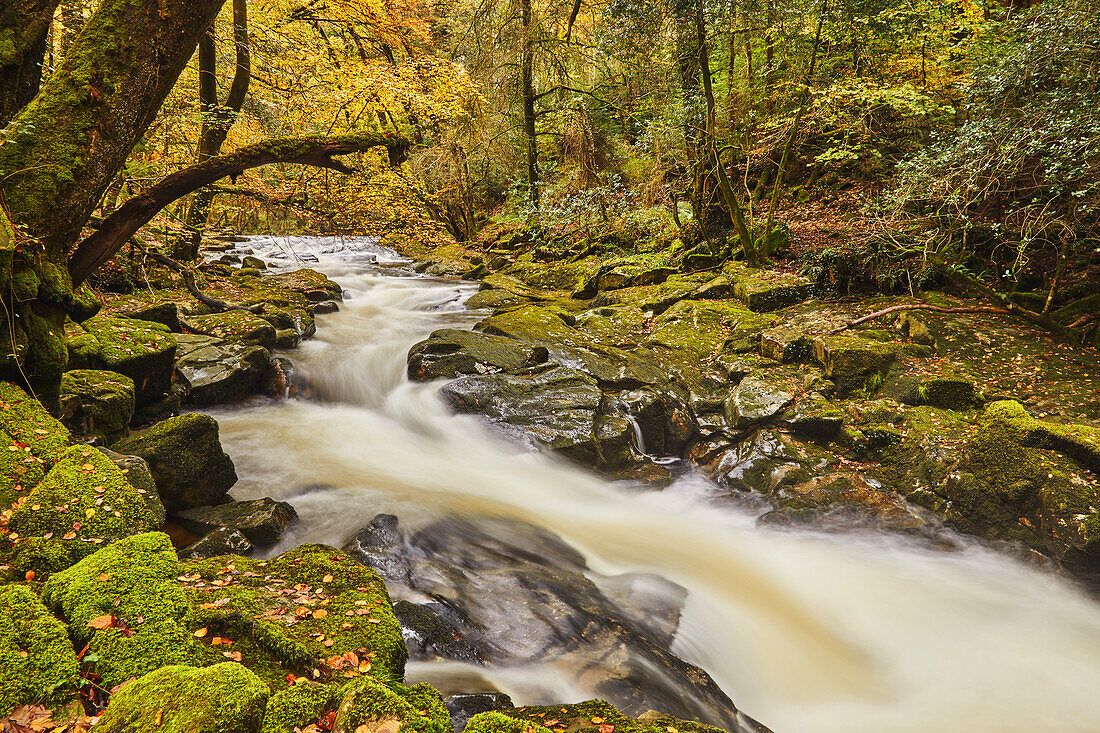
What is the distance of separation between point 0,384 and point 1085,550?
933 centimetres

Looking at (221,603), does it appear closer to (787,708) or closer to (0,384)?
(0,384)

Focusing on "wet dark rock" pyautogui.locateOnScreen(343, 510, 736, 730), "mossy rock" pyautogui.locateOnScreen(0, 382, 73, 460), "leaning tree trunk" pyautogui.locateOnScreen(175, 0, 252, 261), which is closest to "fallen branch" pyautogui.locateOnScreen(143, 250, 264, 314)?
"leaning tree trunk" pyautogui.locateOnScreen(175, 0, 252, 261)

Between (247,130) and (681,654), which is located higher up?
(247,130)

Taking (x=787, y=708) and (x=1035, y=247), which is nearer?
(x=787, y=708)

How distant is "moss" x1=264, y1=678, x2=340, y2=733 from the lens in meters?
1.79

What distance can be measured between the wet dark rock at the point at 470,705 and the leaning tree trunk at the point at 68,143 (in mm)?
3728

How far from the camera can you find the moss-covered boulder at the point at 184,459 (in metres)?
4.64

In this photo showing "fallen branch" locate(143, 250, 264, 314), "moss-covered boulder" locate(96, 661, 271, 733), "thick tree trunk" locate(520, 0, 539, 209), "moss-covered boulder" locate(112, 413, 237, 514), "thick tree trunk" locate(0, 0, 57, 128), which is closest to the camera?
"moss-covered boulder" locate(96, 661, 271, 733)

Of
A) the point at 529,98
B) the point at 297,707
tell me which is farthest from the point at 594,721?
the point at 529,98

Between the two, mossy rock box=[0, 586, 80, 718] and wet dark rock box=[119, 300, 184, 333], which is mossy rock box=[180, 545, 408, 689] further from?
wet dark rock box=[119, 300, 184, 333]

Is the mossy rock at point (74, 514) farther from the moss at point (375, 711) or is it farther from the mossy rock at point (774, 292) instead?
the mossy rock at point (774, 292)

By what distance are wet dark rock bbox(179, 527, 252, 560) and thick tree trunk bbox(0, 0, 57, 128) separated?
363cm

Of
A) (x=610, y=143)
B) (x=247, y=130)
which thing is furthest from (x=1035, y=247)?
(x=247, y=130)

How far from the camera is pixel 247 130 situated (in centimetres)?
1280
